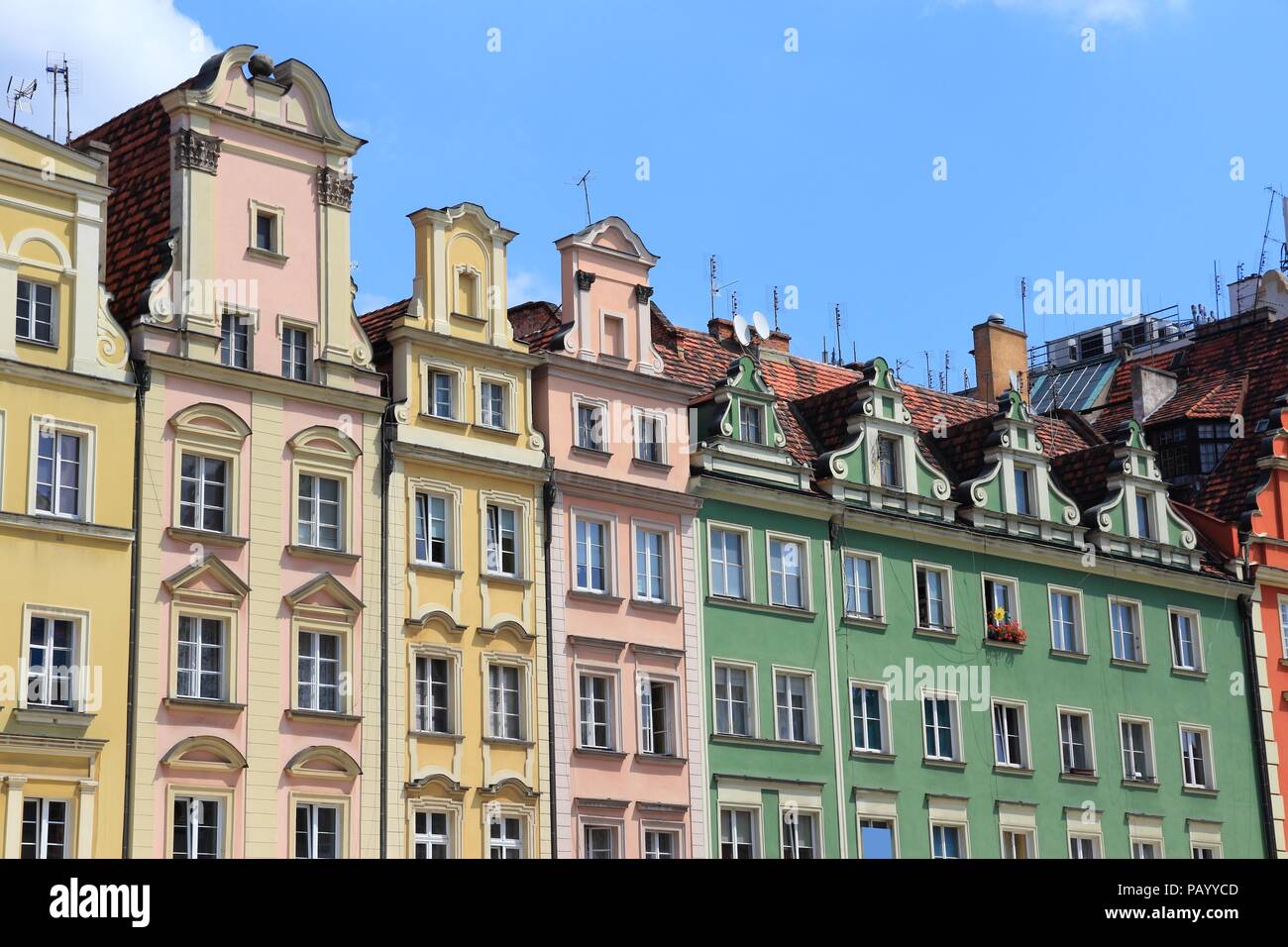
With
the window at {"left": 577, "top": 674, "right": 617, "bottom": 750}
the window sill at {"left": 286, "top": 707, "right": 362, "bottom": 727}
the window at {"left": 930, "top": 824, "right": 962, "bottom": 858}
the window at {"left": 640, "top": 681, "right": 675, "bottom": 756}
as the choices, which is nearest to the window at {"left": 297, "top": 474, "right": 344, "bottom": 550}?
the window sill at {"left": 286, "top": 707, "right": 362, "bottom": 727}

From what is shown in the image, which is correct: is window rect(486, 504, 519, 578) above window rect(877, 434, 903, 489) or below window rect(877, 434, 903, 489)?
below

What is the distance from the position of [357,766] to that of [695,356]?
17.8m

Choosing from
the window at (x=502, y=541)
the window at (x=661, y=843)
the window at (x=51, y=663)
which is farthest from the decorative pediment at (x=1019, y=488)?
the window at (x=51, y=663)

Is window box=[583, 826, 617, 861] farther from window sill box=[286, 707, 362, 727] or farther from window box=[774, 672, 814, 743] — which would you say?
window sill box=[286, 707, 362, 727]

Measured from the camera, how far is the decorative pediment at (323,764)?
43.4m

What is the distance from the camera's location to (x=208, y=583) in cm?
4312

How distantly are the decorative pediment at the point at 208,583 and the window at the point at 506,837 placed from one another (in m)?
7.27

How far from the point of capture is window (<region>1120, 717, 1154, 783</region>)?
195 ft

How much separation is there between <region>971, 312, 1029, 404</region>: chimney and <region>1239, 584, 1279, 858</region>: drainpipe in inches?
446

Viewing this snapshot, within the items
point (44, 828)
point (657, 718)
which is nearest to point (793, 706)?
point (657, 718)

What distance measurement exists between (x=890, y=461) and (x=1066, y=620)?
6.92 meters

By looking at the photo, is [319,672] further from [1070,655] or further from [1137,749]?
[1137,749]
